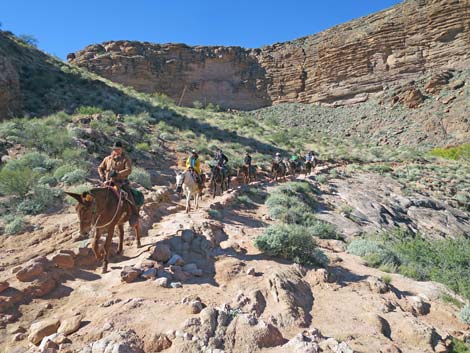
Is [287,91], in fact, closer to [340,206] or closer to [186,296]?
[340,206]

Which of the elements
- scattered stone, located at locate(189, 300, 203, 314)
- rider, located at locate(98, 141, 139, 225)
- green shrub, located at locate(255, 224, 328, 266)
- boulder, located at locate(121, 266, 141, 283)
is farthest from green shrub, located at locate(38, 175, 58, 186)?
scattered stone, located at locate(189, 300, 203, 314)

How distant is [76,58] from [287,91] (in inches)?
1317

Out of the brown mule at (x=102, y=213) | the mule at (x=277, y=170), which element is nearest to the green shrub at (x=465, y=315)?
the brown mule at (x=102, y=213)

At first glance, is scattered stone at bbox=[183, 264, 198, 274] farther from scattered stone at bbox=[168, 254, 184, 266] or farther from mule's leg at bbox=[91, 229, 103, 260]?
mule's leg at bbox=[91, 229, 103, 260]

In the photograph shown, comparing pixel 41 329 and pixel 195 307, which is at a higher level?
pixel 195 307

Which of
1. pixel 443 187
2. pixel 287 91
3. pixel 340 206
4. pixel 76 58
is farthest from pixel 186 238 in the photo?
pixel 76 58

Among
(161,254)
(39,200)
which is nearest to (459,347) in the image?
(161,254)

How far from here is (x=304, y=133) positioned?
41.8 metres

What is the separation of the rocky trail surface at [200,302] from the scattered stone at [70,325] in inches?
0.5

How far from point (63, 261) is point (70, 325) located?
6.38ft

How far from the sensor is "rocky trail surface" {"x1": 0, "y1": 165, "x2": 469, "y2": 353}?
4.12m

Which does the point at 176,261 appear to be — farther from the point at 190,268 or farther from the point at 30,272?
the point at 30,272

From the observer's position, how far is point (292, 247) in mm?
7168

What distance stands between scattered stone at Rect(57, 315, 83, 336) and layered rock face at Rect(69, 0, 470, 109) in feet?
161
